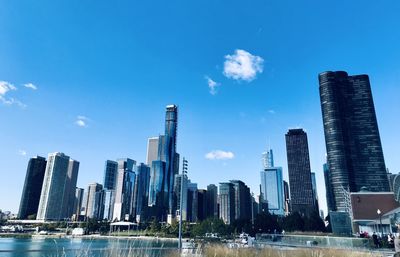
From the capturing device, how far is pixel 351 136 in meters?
154

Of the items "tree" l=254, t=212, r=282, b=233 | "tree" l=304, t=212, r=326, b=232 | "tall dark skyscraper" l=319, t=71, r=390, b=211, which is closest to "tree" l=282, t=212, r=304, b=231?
"tree" l=304, t=212, r=326, b=232

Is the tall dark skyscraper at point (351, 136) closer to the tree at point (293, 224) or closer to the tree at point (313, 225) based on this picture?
the tree at point (313, 225)

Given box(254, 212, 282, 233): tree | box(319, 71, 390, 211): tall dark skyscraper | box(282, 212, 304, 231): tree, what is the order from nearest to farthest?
box(282, 212, 304, 231): tree → box(254, 212, 282, 233): tree → box(319, 71, 390, 211): tall dark skyscraper

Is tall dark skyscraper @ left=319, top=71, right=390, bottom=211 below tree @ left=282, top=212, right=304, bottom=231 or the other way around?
the other way around

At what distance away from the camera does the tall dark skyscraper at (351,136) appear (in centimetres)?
14738

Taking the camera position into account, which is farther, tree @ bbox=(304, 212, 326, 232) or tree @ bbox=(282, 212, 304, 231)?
tree @ bbox=(304, 212, 326, 232)

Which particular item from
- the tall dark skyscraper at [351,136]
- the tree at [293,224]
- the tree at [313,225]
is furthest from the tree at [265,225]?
the tall dark skyscraper at [351,136]

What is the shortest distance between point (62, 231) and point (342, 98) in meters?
167

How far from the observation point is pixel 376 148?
14962 centimetres

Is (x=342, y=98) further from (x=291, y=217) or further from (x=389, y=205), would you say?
(x=389, y=205)

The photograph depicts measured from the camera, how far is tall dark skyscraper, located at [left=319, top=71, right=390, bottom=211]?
14738 centimetres

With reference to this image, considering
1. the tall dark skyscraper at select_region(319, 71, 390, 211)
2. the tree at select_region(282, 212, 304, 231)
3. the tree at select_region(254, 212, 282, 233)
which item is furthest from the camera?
the tall dark skyscraper at select_region(319, 71, 390, 211)

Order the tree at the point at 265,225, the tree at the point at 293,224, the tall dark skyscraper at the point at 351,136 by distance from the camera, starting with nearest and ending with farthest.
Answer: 1. the tree at the point at 293,224
2. the tree at the point at 265,225
3. the tall dark skyscraper at the point at 351,136

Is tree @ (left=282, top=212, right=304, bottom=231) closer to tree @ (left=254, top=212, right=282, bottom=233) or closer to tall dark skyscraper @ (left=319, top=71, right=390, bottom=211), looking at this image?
tree @ (left=254, top=212, right=282, bottom=233)
